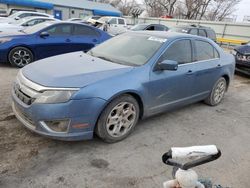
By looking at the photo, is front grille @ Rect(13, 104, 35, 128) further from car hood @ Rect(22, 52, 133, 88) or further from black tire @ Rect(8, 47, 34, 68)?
black tire @ Rect(8, 47, 34, 68)

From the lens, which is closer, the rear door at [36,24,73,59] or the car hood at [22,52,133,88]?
the car hood at [22,52,133,88]

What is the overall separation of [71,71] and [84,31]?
18.6 feet

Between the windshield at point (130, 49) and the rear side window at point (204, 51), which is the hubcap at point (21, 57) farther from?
the rear side window at point (204, 51)

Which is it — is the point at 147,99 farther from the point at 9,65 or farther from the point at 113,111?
the point at 9,65

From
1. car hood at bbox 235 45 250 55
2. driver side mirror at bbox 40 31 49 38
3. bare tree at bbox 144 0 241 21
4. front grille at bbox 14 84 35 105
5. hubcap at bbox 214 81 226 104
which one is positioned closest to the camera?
front grille at bbox 14 84 35 105

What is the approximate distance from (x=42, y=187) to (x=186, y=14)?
46.4 metres

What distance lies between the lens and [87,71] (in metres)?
3.55

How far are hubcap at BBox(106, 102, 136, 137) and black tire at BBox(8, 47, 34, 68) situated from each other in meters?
4.96

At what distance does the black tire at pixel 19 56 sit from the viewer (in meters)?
7.39

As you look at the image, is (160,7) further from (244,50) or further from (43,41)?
(43,41)

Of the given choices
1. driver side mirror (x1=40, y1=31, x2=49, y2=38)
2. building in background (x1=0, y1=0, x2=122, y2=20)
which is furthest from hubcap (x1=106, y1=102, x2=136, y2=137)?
building in background (x1=0, y1=0, x2=122, y2=20)

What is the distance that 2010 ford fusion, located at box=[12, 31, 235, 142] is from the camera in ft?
10.5

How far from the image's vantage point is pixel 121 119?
3682 millimetres

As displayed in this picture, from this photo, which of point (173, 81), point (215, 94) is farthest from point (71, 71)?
point (215, 94)
